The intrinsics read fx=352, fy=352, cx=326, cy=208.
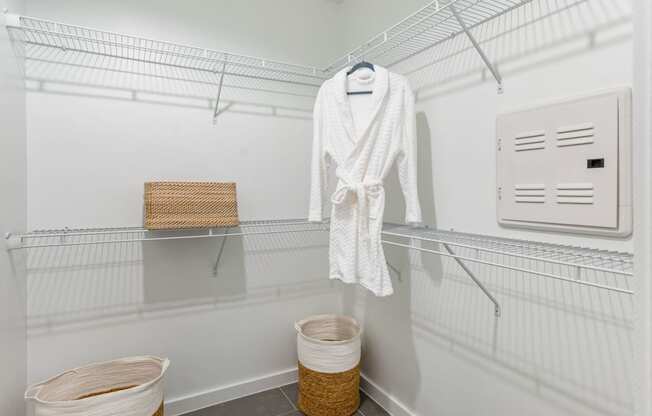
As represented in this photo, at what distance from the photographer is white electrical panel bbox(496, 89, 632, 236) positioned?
0.98 m

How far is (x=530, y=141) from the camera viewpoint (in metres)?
1.21

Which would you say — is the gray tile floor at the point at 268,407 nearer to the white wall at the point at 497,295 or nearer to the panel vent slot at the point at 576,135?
the white wall at the point at 497,295

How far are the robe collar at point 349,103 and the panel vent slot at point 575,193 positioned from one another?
2.43 ft

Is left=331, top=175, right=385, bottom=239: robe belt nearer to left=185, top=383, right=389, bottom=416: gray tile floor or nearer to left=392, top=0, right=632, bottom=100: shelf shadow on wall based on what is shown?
left=392, top=0, right=632, bottom=100: shelf shadow on wall

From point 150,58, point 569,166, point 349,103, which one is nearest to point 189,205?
point 150,58

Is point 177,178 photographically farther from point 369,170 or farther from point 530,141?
point 530,141

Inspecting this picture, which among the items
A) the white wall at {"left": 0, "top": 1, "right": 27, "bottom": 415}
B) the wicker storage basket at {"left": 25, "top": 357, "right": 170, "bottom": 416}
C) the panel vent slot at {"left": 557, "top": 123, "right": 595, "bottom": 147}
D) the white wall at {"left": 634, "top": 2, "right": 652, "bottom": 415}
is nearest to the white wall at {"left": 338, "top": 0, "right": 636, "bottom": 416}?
the panel vent slot at {"left": 557, "top": 123, "right": 595, "bottom": 147}

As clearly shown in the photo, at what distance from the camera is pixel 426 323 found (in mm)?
1688

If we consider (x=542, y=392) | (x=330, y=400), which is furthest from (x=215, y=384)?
(x=542, y=392)

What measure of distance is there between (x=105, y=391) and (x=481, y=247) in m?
1.73

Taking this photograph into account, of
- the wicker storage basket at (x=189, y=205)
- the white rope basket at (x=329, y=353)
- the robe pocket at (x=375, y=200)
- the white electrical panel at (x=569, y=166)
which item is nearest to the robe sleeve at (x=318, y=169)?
the robe pocket at (x=375, y=200)

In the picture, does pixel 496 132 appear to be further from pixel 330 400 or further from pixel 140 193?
pixel 140 193

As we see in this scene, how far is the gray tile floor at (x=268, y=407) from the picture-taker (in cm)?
186

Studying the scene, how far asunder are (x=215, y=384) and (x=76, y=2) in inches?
78.5
